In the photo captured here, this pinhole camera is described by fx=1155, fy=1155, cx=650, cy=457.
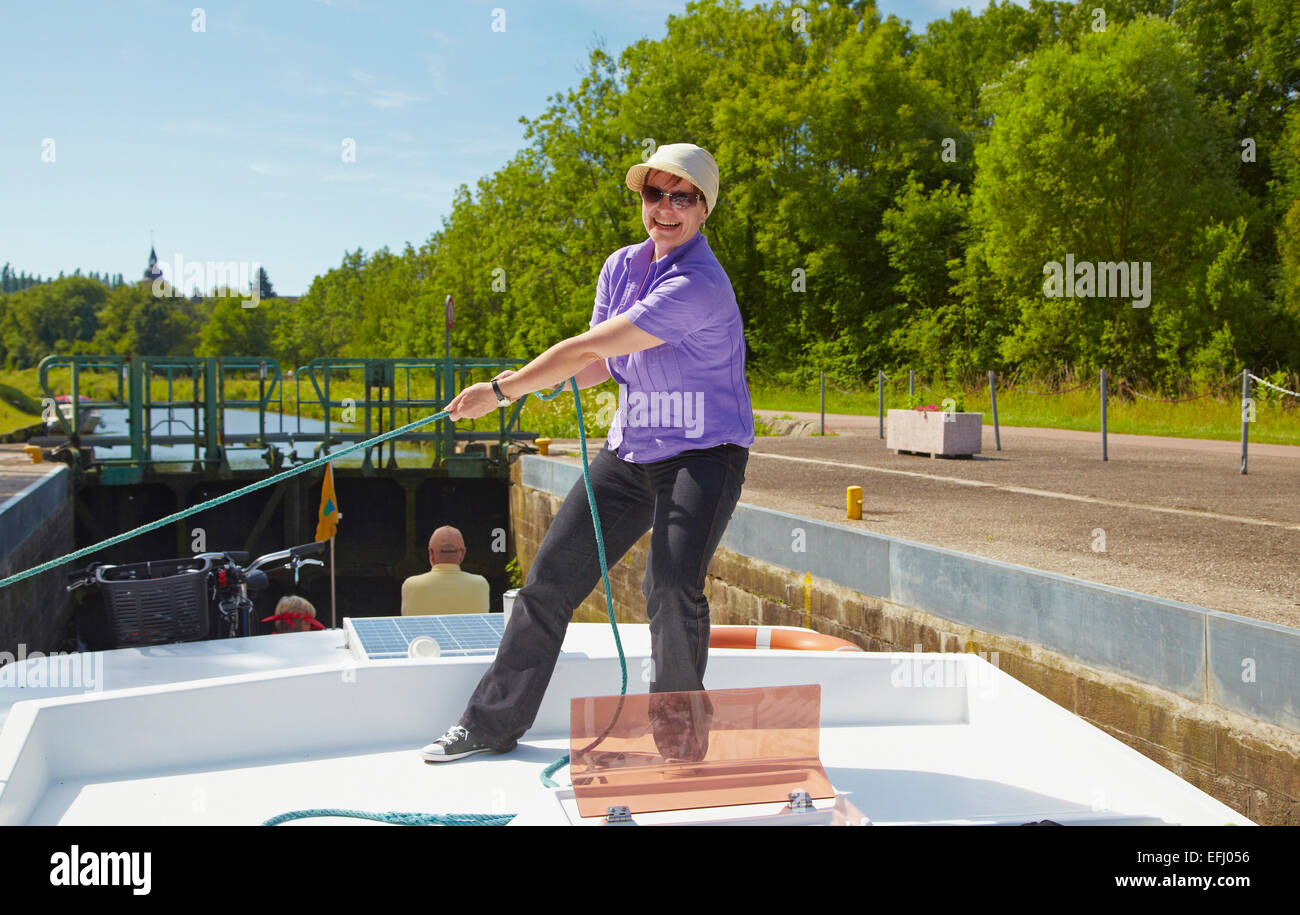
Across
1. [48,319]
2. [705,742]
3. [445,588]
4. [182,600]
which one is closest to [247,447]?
[182,600]

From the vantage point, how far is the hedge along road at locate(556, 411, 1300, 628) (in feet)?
20.3

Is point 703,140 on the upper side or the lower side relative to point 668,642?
upper

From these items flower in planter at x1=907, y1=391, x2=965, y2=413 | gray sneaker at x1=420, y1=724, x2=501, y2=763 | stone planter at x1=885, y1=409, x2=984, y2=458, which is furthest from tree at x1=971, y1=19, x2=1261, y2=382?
gray sneaker at x1=420, y1=724, x2=501, y2=763

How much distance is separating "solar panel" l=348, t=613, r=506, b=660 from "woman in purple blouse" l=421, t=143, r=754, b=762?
0.65 metres

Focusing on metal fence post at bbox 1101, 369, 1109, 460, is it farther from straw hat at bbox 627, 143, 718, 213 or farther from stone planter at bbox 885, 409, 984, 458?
straw hat at bbox 627, 143, 718, 213

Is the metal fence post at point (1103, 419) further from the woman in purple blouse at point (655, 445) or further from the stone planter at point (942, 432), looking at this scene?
the woman in purple blouse at point (655, 445)

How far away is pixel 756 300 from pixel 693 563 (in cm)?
3876

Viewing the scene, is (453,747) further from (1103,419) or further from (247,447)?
(247,447)

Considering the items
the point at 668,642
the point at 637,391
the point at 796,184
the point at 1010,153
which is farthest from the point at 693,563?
the point at 796,184

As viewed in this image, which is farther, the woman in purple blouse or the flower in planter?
the flower in planter

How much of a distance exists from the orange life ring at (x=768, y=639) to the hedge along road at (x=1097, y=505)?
1.75 metres

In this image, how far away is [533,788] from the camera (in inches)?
117
